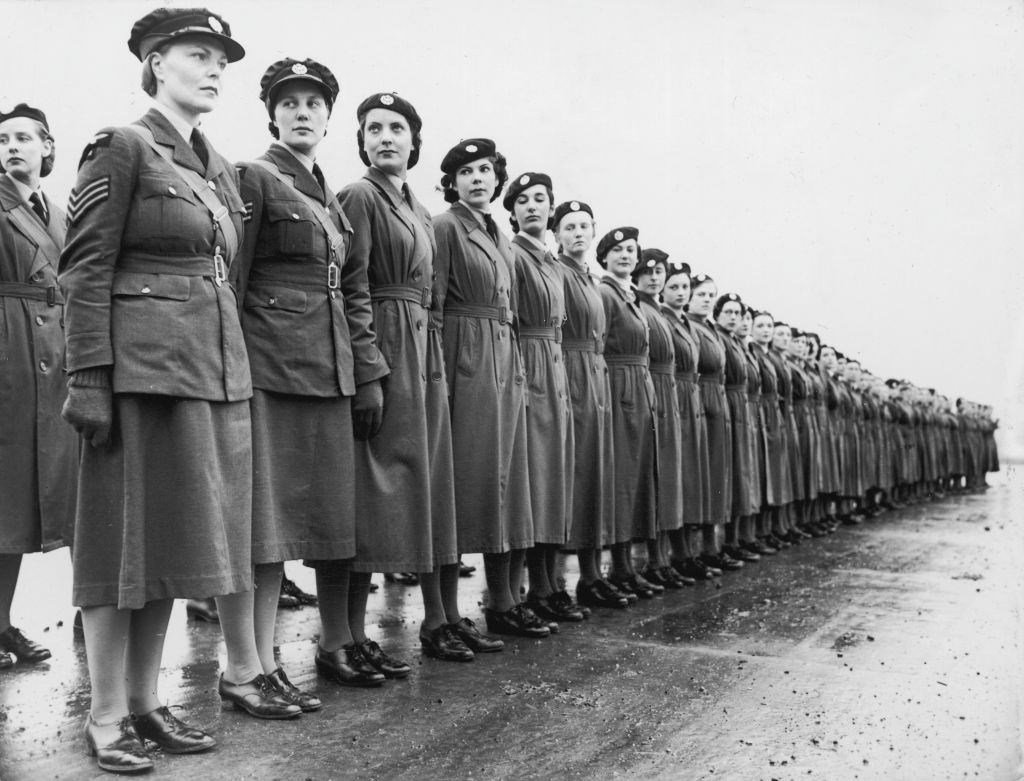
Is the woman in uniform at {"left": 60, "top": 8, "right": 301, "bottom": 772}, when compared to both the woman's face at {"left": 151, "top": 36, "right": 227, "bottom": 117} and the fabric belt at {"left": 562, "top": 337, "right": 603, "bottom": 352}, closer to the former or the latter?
the woman's face at {"left": 151, "top": 36, "right": 227, "bottom": 117}

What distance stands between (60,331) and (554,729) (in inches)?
116

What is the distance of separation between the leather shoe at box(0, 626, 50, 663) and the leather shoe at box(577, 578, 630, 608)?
301 cm

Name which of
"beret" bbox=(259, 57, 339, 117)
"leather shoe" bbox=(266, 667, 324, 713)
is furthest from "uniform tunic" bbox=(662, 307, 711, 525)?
"leather shoe" bbox=(266, 667, 324, 713)

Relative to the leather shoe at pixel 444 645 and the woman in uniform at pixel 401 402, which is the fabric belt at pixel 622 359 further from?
the leather shoe at pixel 444 645

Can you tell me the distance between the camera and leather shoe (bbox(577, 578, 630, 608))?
590cm

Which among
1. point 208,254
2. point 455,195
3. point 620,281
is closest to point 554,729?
point 208,254

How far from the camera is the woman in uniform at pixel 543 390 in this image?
523 centimetres

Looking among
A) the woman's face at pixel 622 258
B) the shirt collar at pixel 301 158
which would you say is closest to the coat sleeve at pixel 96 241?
the shirt collar at pixel 301 158

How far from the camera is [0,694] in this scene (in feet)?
12.3

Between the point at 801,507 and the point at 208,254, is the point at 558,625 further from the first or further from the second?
the point at 801,507

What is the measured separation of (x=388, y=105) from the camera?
4371 millimetres

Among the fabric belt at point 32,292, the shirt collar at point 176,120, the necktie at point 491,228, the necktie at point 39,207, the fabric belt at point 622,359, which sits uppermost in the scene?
the necktie at point 39,207

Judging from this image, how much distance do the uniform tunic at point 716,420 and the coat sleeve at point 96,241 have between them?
5.59 metres

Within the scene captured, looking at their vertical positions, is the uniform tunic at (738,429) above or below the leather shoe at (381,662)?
above
